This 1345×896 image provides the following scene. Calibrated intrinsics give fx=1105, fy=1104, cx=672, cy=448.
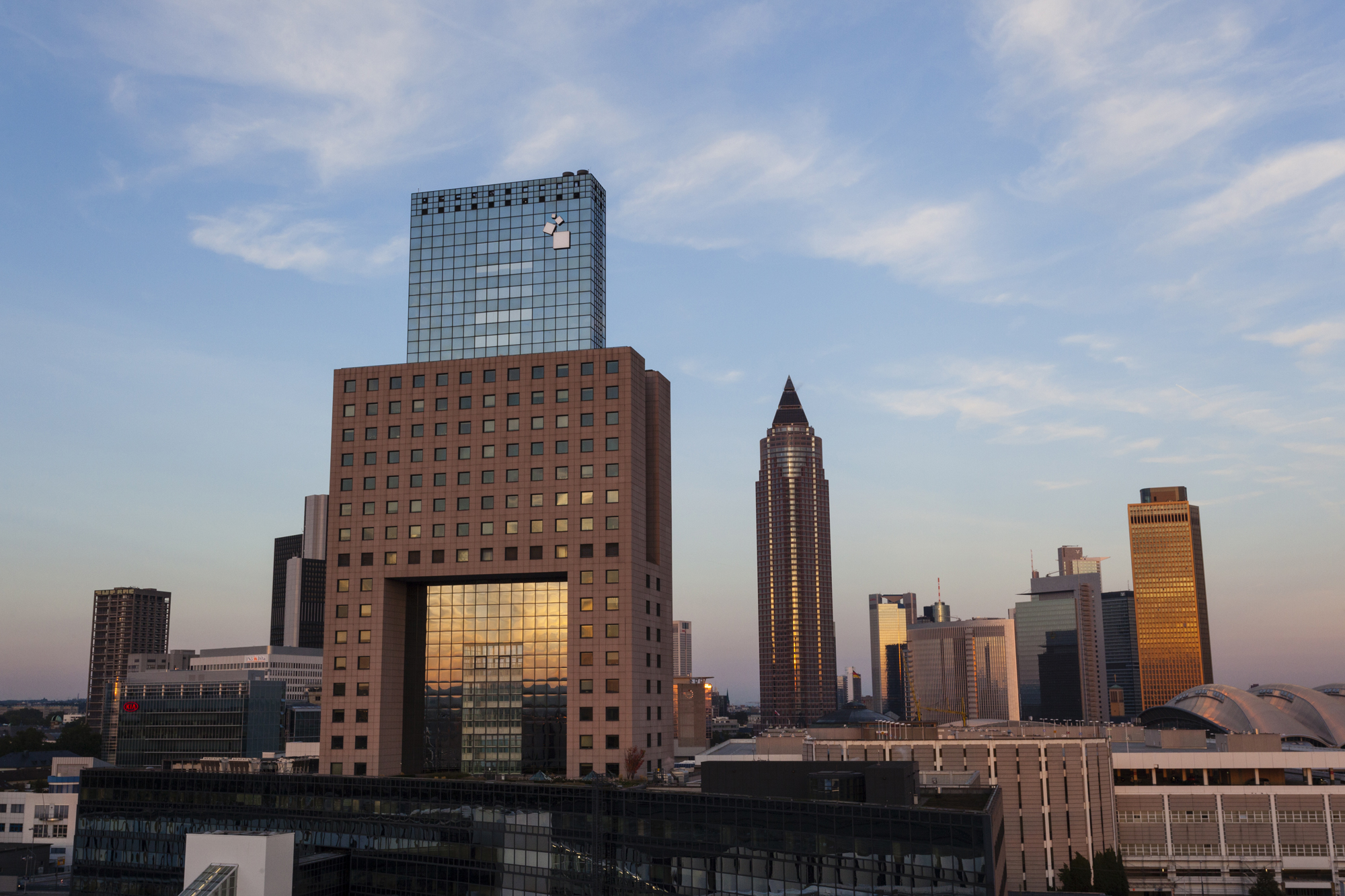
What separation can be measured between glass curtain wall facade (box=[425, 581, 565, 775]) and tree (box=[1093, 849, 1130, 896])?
246 ft

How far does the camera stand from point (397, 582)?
13500cm

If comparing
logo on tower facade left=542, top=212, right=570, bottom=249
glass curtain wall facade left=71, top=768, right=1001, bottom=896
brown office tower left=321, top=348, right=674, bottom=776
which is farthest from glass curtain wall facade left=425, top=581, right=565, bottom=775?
logo on tower facade left=542, top=212, right=570, bottom=249

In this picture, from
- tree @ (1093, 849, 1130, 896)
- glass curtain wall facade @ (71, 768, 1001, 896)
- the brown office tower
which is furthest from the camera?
tree @ (1093, 849, 1130, 896)

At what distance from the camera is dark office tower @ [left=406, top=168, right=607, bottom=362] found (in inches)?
5497

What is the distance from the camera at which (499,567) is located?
129750mm

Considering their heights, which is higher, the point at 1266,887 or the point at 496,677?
the point at 496,677

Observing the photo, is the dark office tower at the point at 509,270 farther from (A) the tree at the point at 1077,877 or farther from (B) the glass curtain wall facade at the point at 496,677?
(A) the tree at the point at 1077,877

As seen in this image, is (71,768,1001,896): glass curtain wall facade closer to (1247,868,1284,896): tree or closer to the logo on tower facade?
(1247,868,1284,896): tree

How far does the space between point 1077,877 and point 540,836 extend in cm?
8205

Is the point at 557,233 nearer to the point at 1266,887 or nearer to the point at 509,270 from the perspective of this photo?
the point at 509,270

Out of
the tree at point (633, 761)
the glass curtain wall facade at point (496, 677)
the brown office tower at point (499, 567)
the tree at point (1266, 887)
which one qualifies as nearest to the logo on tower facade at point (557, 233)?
the brown office tower at point (499, 567)

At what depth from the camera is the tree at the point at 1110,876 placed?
145875mm

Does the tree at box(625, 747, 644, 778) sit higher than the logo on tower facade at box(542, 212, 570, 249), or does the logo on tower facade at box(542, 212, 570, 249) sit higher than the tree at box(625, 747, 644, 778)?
the logo on tower facade at box(542, 212, 570, 249)

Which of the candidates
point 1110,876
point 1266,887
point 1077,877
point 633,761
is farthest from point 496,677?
point 1266,887
